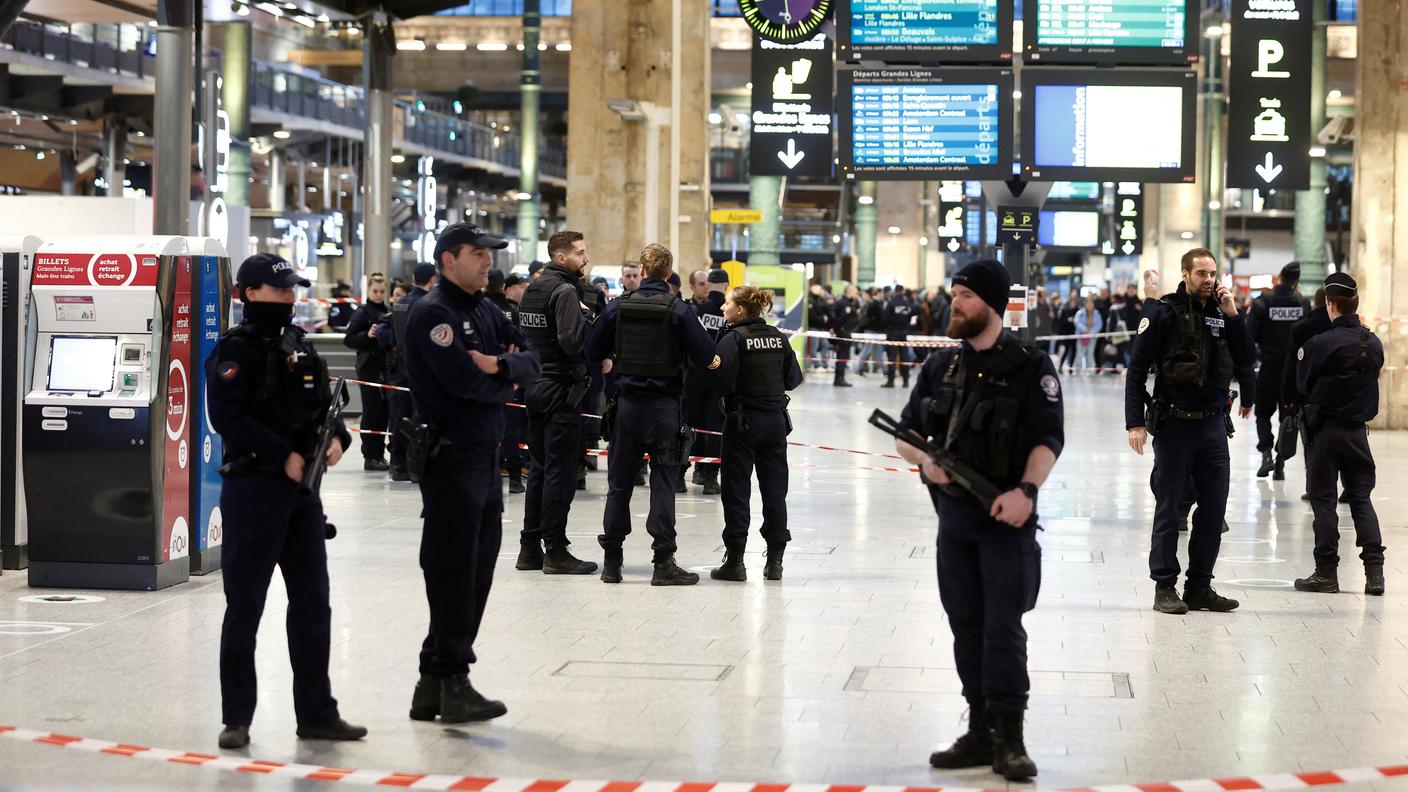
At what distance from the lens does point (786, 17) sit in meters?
18.5

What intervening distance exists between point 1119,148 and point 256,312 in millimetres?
12391

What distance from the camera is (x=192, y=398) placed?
30.2 feet

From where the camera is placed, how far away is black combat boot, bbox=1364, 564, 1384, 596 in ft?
30.3

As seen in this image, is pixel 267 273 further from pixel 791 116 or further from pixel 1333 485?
pixel 791 116

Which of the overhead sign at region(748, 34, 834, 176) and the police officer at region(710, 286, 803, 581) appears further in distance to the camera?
the overhead sign at region(748, 34, 834, 176)

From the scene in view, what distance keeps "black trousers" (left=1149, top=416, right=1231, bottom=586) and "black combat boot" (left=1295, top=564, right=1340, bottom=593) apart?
2.90 feet

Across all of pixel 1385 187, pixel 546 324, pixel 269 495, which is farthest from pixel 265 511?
pixel 1385 187

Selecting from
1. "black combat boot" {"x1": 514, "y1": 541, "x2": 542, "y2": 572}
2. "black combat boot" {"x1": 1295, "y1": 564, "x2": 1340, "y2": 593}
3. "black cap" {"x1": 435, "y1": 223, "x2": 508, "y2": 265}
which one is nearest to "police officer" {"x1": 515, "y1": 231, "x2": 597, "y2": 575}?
"black combat boot" {"x1": 514, "y1": 541, "x2": 542, "y2": 572}

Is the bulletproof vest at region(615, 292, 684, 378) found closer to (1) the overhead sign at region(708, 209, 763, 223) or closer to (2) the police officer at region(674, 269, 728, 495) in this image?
(2) the police officer at region(674, 269, 728, 495)

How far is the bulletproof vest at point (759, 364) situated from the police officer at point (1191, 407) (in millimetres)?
1956

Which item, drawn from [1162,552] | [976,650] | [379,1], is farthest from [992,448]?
[379,1]

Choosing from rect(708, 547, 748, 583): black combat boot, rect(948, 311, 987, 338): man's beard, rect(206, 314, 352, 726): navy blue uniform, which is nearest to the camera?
rect(948, 311, 987, 338): man's beard

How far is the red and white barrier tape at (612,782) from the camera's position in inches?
212

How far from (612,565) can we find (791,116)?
12.7 metres
